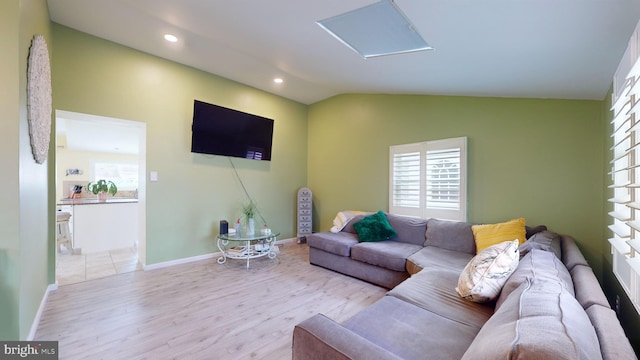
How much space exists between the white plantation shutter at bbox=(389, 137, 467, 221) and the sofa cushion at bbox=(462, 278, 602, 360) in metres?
2.44

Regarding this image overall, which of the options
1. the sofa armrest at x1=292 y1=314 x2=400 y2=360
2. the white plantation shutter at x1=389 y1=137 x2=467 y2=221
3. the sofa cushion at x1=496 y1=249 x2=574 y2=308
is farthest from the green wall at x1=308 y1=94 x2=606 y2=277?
the sofa armrest at x1=292 y1=314 x2=400 y2=360

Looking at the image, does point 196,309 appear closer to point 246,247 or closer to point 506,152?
point 246,247

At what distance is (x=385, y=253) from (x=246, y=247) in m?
2.06

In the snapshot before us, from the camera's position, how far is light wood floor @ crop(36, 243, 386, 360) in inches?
75.8

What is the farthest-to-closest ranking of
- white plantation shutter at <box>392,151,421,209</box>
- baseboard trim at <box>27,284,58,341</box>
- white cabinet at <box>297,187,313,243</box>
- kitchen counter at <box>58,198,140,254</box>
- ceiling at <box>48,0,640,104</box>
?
white cabinet at <box>297,187,313,243</box>, kitchen counter at <box>58,198,140,254</box>, white plantation shutter at <box>392,151,421,209</box>, baseboard trim at <box>27,284,58,341</box>, ceiling at <box>48,0,640,104</box>

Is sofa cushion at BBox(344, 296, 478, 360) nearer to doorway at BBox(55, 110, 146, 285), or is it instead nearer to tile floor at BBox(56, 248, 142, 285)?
doorway at BBox(55, 110, 146, 285)

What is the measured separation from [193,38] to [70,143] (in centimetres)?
599

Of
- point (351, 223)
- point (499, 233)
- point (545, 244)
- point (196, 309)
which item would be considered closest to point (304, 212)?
point (351, 223)

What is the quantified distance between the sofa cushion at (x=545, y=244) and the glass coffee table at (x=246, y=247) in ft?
9.66

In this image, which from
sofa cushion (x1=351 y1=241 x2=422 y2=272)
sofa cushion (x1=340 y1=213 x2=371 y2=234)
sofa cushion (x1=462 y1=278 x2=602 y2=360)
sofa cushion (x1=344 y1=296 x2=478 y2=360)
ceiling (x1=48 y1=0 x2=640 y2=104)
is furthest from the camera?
sofa cushion (x1=340 y1=213 x2=371 y2=234)

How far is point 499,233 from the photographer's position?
2832 mm


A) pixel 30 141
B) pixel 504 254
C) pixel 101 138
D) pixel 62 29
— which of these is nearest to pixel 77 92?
pixel 62 29

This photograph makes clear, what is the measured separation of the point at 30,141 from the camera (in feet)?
6.37

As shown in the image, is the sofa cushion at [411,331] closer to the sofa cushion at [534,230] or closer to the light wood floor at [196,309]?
the light wood floor at [196,309]
